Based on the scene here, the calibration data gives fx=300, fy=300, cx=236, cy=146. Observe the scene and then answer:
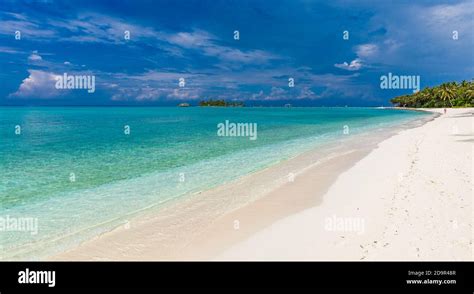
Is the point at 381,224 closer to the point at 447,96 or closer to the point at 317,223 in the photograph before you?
the point at 317,223

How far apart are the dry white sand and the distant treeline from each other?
122 meters

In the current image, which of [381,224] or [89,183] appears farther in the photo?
[89,183]

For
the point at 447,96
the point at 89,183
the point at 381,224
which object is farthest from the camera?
the point at 447,96

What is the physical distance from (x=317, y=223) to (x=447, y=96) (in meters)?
141

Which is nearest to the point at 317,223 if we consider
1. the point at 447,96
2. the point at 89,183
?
the point at 89,183

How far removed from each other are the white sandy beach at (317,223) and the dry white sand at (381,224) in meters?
0.02

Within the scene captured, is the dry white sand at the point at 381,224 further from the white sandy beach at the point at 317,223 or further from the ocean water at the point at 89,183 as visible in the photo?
the ocean water at the point at 89,183

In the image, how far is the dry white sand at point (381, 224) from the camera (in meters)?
6.19

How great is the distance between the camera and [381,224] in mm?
7578

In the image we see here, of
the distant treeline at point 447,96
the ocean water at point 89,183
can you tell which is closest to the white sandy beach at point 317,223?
the ocean water at point 89,183

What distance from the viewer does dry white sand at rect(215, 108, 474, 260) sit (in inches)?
244
